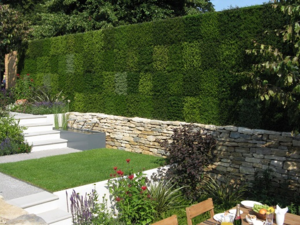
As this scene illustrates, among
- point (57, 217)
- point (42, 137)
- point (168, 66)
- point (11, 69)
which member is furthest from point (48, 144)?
point (11, 69)

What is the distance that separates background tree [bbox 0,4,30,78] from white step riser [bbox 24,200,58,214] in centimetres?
956

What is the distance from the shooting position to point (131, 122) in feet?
28.7

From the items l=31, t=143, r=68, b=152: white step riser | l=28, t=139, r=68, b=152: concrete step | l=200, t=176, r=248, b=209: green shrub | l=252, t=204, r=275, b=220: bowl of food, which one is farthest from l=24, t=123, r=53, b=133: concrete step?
l=252, t=204, r=275, b=220: bowl of food

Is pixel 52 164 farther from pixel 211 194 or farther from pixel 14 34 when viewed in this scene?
pixel 14 34

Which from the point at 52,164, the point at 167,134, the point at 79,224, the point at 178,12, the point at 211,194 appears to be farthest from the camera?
the point at 178,12

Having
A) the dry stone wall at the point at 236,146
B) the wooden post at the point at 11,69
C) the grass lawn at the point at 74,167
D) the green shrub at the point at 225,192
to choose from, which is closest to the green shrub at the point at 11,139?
the grass lawn at the point at 74,167

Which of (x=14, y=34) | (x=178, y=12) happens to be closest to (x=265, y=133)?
(x=14, y=34)

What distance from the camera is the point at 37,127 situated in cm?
952

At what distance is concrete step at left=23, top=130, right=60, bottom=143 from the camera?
891 centimetres

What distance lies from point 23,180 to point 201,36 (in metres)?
4.96

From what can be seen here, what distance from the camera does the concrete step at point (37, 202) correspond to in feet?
16.1

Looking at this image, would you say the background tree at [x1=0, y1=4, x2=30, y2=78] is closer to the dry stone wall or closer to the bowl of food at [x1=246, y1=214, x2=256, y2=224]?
the dry stone wall

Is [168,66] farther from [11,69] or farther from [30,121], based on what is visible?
[11,69]

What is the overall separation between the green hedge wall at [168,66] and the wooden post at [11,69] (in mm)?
3772
